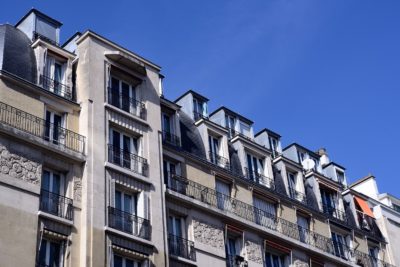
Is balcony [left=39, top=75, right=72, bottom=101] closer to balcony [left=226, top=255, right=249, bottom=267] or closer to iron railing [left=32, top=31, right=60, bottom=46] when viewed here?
iron railing [left=32, top=31, right=60, bottom=46]

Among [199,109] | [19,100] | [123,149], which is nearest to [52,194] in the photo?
[19,100]

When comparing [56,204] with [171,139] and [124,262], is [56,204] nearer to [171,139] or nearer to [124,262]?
[124,262]

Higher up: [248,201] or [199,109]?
Answer: [199,109]

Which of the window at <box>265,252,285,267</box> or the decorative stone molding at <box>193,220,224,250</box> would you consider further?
the window at <box>265,252,285,267</box>

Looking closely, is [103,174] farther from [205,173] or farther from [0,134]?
[205,173]

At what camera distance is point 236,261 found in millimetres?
31172

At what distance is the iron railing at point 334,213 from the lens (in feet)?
123

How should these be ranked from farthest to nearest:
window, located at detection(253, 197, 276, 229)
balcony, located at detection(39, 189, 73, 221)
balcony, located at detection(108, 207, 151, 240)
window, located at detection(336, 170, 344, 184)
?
window, located at detection(336, 170, 344, 184) → window, located at detection(253, 197, 276, 229) → balcony, located at detection(108, 207, 151, 240) → balcony, located at detection(39, 189, 73, 221)

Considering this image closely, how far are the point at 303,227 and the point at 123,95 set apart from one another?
10889mm

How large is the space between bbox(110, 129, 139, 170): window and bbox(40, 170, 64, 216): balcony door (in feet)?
7.77

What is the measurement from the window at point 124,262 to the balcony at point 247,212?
4.37 m

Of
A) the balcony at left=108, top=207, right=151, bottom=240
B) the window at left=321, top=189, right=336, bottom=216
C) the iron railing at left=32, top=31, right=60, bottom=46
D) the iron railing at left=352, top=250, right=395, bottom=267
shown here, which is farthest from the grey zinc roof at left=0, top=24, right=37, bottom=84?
the iron railing at left=352, top=250, right=395, bottom=267

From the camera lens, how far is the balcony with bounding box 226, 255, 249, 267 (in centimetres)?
3094

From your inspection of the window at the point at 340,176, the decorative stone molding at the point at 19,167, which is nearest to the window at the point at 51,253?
the decorative stone molding at the point at 19,167
